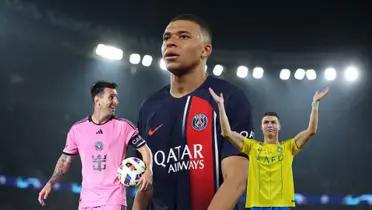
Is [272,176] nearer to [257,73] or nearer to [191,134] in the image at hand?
[191,134]

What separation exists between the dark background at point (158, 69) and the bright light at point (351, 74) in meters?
0.12

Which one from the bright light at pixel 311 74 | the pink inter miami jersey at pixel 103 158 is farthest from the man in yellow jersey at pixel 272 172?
the bright light at pixel 311 74

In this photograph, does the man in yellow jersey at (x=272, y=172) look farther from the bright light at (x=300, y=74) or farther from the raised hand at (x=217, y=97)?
the bright light at (x=300, y=74)

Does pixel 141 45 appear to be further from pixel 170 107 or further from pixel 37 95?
pixel 170 107

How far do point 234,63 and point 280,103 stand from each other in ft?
5.45

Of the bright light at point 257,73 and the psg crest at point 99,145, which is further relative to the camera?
the bright light at point 257,73

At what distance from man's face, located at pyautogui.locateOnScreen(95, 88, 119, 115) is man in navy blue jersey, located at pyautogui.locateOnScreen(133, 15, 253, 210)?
2466mm

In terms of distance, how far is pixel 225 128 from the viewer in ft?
7.87

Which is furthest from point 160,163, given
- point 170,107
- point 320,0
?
point 320,0

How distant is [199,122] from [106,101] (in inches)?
107

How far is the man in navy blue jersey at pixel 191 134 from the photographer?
7.89ft

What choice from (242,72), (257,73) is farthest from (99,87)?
(257,73)

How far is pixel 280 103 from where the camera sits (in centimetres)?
1534

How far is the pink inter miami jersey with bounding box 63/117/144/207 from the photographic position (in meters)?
4.76
